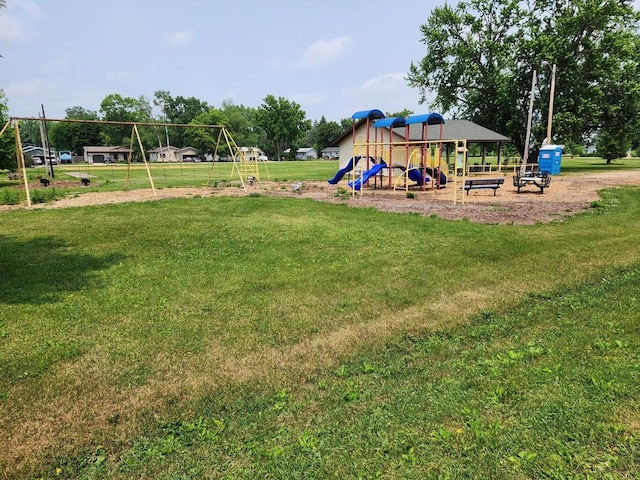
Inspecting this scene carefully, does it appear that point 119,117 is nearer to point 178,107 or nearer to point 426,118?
point 178,107

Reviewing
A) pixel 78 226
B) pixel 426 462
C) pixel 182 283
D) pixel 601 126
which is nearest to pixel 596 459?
pixel 426 462

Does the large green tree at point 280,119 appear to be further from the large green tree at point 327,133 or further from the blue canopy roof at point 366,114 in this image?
the blue canopy roof at point 366,114

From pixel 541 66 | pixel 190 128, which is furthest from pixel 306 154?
pixel 541 66

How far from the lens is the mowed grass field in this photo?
2.71 meters

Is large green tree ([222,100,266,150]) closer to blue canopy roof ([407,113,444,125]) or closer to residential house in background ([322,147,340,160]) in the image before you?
→ residential house in background ([322,147,340,160])

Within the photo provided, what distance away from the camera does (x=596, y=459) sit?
96.7 inches

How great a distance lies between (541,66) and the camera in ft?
111

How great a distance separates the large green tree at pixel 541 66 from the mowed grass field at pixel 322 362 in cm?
3116

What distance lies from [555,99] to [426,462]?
38.5m

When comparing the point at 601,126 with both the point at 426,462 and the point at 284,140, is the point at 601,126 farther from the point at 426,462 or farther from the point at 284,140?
the point at 284,140

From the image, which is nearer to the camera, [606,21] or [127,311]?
[127,311]

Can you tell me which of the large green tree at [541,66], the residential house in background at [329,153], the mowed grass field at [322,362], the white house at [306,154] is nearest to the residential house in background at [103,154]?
the white house at [306,154]

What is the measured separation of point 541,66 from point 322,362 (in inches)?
1521

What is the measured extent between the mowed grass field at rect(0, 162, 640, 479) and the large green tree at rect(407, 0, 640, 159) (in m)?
31.2
